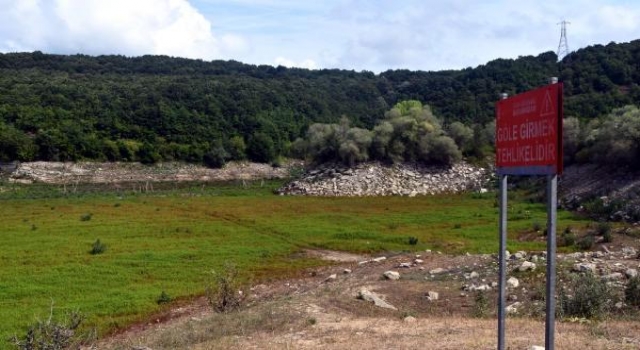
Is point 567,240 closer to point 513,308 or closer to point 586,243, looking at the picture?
point 586,243

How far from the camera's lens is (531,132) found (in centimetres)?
632

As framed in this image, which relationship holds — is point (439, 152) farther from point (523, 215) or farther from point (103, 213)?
point (103, 213)

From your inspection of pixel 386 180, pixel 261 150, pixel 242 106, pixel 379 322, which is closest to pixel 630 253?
pixel 379 322

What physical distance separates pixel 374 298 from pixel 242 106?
100840 mm

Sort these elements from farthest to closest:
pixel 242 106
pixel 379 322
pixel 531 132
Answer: pixel 242 106
pixel 379 322
pixel 531 132

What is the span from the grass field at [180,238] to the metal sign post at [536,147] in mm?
12519

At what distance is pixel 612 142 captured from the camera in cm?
4038

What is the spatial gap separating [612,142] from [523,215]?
28.1 ft

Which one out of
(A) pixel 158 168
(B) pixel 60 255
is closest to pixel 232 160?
(A) pixel 158 168

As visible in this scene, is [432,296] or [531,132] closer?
[531,132]

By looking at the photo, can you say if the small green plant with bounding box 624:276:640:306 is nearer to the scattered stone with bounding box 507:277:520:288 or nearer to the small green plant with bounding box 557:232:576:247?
the scattered stone with bounding box 507:277:520:288

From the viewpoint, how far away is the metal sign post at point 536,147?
565 centimetres

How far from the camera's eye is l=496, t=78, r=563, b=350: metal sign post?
5.65 meters

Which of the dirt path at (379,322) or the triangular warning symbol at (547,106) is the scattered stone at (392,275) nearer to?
the dirt path at (379,322)
